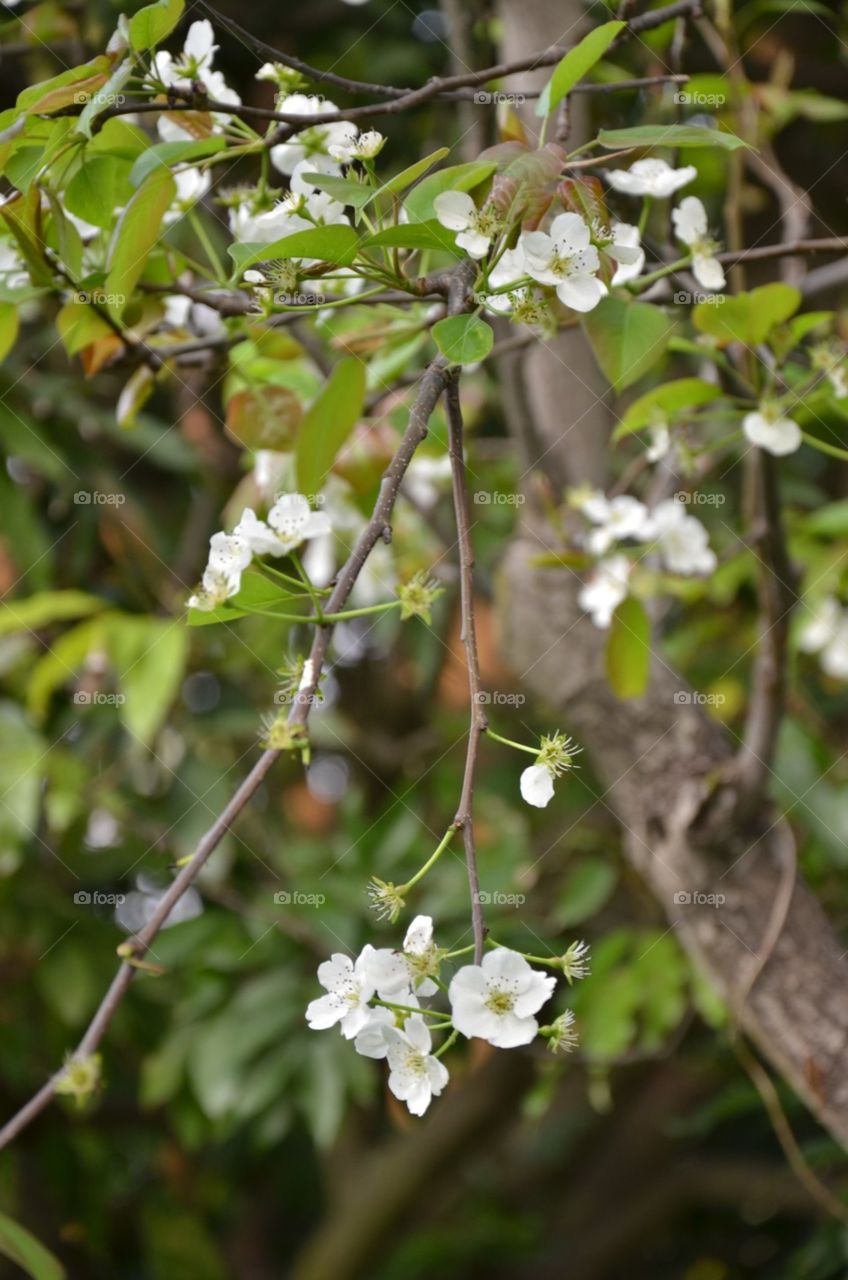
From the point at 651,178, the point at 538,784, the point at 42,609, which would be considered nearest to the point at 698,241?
the point at 651,178

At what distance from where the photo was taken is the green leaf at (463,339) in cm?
53

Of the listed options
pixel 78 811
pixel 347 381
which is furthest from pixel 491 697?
pixel 78 811

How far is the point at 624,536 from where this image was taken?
3.59 ft

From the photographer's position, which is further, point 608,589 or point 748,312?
point 608,589

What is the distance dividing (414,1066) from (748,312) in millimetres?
494

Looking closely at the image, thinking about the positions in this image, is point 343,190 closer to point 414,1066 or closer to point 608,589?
point 414,1066

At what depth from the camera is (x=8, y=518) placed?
5.11 ft

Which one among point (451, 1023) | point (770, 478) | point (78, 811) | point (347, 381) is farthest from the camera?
point (78, 811)

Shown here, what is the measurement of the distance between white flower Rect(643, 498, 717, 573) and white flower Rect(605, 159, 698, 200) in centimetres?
37

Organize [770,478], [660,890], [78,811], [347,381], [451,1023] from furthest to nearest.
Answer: [78,811]
[660,890]
[770,478]
[347,381]
[451,1023]

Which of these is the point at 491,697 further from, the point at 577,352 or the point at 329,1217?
the point at 329,1217

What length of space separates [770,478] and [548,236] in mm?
424

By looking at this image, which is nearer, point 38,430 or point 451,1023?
point 451,1023

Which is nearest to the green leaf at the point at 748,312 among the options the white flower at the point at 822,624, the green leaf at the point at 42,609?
the white flower at the point at 822,624
